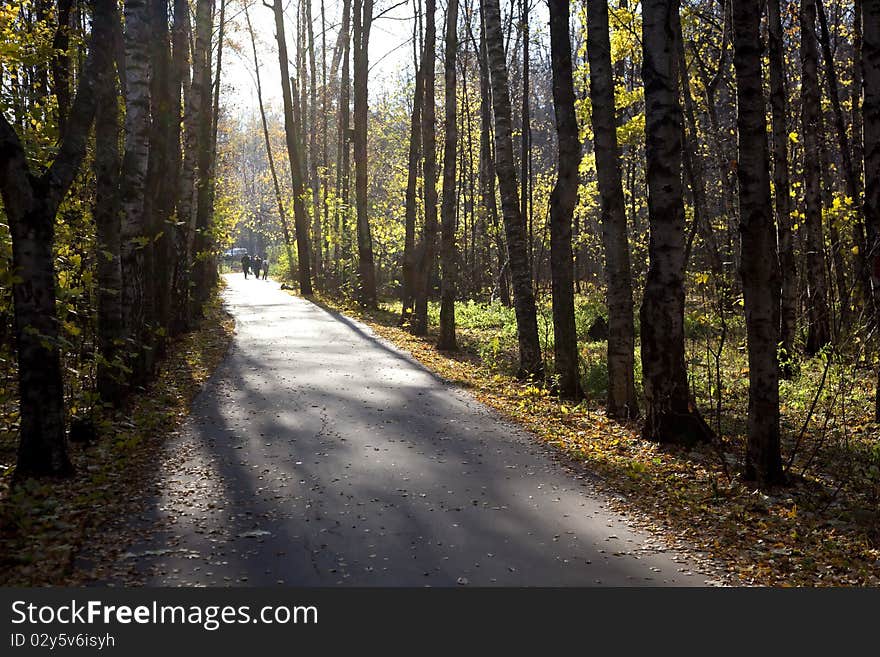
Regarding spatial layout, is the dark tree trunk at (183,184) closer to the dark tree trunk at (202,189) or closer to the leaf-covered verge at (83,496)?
the dark tree trunk at (202,189)

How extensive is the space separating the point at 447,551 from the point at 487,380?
27.8 feet

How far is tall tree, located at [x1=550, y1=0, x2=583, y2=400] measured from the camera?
11805 mm

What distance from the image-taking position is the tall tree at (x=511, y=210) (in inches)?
549

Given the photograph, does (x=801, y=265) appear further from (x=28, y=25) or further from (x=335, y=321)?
(x=28, y=25)

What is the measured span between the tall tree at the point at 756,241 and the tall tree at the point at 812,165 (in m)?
6.86

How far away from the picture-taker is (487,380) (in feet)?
46.6

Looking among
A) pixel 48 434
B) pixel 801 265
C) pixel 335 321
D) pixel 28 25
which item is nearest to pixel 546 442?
pixel 48 434

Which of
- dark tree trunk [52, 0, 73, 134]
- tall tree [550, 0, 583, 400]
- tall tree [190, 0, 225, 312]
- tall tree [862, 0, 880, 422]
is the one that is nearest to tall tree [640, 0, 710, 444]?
tall tree [862, 0, 880, 422]

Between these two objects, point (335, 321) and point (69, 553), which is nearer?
point (69, 553)

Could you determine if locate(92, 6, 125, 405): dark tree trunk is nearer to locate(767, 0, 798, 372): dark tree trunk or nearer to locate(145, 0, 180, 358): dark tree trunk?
locate(145, 0, 180, 358): dark tree trunk

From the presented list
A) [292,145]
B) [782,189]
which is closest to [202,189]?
[292,145]

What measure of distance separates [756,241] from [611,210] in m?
3.52

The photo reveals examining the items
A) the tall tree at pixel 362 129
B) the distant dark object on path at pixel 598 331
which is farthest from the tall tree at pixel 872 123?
the tall tree at pixel 362 129

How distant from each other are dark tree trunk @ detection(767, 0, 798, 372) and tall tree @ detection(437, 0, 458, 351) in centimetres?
682
